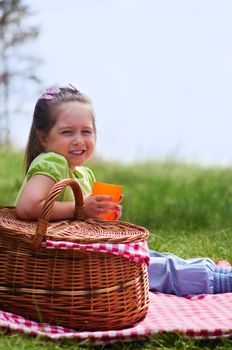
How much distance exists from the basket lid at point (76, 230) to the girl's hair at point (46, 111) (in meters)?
0.35

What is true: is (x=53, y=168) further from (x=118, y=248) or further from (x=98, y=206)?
(x=118, y=248)

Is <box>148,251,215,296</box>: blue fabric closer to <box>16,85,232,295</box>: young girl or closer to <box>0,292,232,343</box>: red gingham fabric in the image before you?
<box>16,85,232,295</box>: young girl

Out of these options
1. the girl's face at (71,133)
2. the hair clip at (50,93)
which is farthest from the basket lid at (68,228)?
the hair clip at (50,93)

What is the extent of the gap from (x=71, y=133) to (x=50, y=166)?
0.21 m

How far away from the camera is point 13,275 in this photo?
2.63 meters

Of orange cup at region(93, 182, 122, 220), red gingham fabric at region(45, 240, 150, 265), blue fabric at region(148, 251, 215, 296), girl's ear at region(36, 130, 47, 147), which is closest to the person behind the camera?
red gingham fabric at region(45, 240, 150, 265)

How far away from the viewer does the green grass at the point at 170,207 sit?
2.61 metres

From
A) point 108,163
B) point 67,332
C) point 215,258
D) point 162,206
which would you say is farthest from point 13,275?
point 108,163

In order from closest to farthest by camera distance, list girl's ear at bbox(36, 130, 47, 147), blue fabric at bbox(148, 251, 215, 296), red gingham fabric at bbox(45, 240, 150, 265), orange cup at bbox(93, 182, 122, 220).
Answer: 1. red gingham fabric at bbox(45, 240, 150, 265)
2. orange cup at bbox(93, 182, 122, 220)
3. girl's ear at bbox(36, 130, 47, 147)
4. blue fabric at bbox(148, 251, 215, 296)

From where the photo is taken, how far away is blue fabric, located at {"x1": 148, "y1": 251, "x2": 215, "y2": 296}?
10.6 ft

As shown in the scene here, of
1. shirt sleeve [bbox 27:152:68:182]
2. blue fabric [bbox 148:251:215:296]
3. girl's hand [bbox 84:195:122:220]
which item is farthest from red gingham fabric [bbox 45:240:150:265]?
blue fabric [bbox 148:251:215:296]

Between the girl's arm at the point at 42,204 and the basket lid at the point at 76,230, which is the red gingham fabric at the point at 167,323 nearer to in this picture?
the basket lid at the point at 76,230

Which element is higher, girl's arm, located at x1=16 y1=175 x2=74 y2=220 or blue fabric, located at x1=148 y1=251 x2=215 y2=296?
girl's arm, located at x1=16 y1=175 x2=74 y2=220

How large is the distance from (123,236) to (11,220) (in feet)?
1.54
